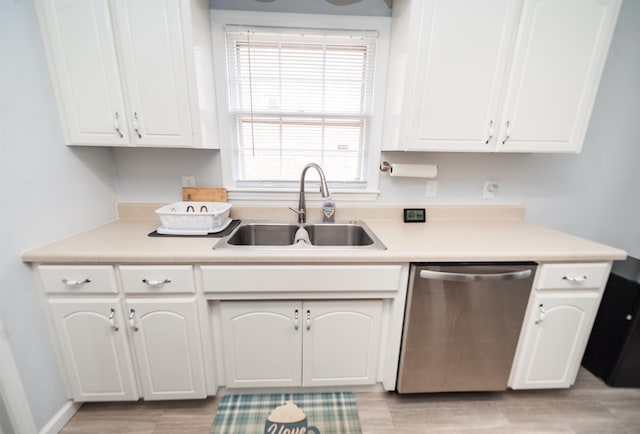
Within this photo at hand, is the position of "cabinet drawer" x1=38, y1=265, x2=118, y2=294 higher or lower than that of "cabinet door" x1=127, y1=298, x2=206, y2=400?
higher

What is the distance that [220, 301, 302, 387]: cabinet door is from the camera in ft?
3.98

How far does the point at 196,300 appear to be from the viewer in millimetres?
1157

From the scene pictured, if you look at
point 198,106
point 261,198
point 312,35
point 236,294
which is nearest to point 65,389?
point 236,294

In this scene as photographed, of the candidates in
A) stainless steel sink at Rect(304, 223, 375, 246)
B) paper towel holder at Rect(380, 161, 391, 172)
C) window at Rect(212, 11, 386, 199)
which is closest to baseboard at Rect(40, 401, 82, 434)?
window at Rect(212, 11, 386, 199)

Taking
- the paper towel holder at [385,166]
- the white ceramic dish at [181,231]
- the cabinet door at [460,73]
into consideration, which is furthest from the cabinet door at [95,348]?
the cabinet door at [460,73]

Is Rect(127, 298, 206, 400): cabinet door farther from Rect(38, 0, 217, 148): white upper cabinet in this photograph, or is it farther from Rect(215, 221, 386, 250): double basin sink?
Rect(38, 0, 217, 148): white upper cabinet

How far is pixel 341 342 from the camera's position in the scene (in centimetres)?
128

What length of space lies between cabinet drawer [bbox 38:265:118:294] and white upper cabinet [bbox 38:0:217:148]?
63 cm

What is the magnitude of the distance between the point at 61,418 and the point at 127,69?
1.72 meters

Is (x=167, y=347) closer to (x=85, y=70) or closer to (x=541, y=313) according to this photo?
(x=85, y=70)

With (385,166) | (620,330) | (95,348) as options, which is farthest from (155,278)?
(620,330)

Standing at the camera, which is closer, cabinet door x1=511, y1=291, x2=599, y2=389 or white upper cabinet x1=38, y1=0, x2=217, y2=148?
white upper cabinet x1=38, y1=0, x2=217, y2=148

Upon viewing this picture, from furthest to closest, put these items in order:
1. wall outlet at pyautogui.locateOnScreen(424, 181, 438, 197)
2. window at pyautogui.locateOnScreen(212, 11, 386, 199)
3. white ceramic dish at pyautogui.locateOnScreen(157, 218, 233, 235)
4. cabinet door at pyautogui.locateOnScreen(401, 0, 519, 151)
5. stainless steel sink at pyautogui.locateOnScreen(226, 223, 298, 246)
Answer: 1. wall outlet at pyautogui.locateOnScreen(424, 181, 438, 197)
2. stainless steel sink at pyautogui.locateOnScreen(226, 223, 298, 246)
3. window at pyautogui.locateOnScreen(212, 11, 386, 199)
4. white ceramic dish at pyautogui.locateOnScreen(157, 218, 233, 235)
5. cabinet door at pyautogui.locateOnScreen(401, 0, 519, 151)

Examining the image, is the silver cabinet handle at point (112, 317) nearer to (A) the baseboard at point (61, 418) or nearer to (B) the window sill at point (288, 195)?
(A) the baseboard at point (61, 418)
